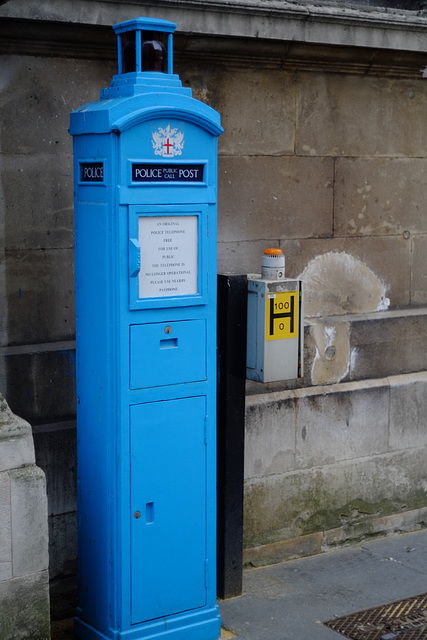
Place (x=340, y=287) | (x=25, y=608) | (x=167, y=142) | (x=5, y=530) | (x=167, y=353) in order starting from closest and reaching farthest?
(x=5, y=530) < (x=25, y=608) < (x=167, y=142) < (x=167, y=353) < (x=340, y=287)

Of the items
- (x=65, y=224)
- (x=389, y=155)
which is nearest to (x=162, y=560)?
(x=65, y=224)

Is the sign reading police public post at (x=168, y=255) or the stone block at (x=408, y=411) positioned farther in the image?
the stone block at (x=408, y=411)

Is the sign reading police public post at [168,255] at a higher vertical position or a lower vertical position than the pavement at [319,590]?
higher

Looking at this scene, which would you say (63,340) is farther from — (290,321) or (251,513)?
(251,513)

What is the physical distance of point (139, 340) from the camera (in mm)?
4195

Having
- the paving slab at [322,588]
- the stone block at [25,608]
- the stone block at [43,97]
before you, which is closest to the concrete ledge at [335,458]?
the paving slab at [322,588]

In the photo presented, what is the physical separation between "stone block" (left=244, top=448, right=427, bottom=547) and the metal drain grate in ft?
2.88

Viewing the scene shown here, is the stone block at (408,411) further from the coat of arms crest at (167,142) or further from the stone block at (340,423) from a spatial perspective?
the coat of arms crest at (167,142)

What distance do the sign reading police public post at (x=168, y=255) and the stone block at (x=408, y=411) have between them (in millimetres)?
2393

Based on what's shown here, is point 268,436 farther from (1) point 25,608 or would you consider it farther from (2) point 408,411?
(1) point 25,608

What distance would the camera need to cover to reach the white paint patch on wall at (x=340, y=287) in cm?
592

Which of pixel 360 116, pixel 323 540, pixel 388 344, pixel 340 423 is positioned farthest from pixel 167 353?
pixel 360 116

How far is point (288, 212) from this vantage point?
5770 millimetres

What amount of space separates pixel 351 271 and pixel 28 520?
3008 millimetres
